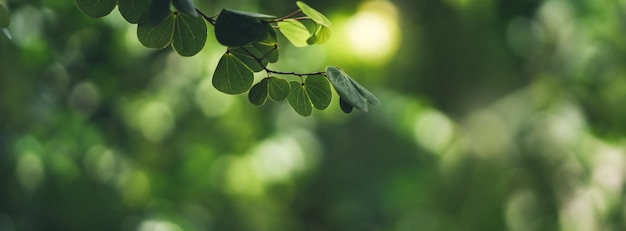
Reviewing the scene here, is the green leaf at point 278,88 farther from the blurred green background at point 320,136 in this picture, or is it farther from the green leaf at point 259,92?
the blurred green background at point 320,136

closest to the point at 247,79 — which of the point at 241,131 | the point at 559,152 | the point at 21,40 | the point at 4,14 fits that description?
the point at 4,14

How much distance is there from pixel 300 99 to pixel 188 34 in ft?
0.29

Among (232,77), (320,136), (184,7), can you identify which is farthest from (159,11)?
(320,136)

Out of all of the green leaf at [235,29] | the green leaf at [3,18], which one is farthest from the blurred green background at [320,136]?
the green leaf at [235,29]

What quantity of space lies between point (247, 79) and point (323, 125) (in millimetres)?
2085

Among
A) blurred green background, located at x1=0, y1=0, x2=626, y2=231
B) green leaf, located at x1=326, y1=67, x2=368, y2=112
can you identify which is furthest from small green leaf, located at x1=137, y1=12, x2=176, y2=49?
blurred green background, located at x1=0, y1=0, x2=626, y2=231

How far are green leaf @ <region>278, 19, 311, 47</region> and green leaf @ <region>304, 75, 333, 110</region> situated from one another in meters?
0.03

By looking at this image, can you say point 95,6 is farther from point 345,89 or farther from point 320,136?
point 320,136

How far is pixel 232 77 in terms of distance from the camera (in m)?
0.61

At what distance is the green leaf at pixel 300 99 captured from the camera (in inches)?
24.7

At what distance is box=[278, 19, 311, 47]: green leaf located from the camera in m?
0.61

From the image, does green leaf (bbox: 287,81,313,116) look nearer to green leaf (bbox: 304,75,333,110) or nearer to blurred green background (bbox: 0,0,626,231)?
green leaf (bbox: 304,75,333,110)

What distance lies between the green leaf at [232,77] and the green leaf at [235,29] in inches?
3.3

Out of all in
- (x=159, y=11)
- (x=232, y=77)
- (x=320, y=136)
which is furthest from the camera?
(x=320, y=136)
